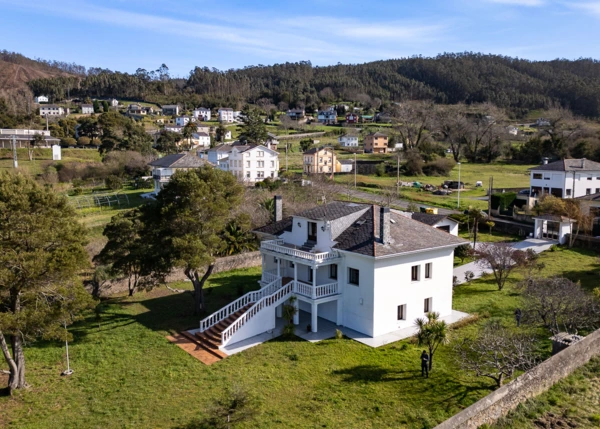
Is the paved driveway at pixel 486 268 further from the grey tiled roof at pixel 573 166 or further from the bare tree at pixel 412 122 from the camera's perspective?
the bare tree at pixel 412 122

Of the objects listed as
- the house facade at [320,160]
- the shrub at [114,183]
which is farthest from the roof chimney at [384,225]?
the house facade at [320,160]

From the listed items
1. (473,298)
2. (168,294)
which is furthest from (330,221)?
(168,294)

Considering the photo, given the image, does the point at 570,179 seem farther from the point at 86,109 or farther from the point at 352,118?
the point at 86,109

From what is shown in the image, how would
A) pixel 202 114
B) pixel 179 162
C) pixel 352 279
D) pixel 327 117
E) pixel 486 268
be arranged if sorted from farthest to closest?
pixel 327 117 < pixel 202 114 < pixel 179 162 < pixel 486 268 < pixel 352 279

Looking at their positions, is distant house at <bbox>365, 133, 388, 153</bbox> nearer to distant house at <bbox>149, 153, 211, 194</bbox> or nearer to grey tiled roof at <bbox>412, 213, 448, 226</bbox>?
distant house at <bbox>149, 153, 211, 194</bbox>

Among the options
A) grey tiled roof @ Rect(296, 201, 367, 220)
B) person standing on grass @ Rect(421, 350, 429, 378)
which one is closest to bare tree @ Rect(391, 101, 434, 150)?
grey tiled roof @ Rect(296, 201, 367, 220)

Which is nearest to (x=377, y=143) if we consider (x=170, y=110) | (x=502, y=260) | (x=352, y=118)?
(x=352, y=118)
